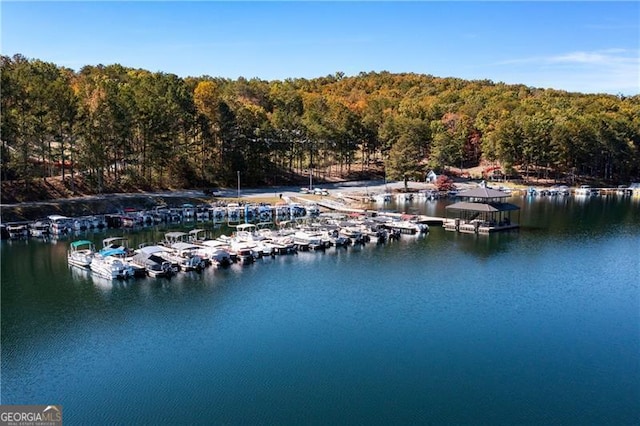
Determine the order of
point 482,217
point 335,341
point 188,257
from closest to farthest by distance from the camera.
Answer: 1. point 335,341
2. point 188,257
3. point 482,217

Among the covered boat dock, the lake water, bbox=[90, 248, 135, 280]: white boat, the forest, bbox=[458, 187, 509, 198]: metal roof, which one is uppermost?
the forest

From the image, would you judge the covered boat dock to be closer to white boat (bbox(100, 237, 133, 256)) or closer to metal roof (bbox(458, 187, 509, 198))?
metal roof (bbox(458, 187, 509, 198))

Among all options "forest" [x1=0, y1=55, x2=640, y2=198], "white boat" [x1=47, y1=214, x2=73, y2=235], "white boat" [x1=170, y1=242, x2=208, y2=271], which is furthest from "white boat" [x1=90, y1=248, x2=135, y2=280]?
"forest" [x1=0, y1=55, x2=640, y2=198]

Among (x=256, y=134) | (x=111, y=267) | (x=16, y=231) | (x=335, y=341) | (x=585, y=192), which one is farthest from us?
(x=585, y=192)

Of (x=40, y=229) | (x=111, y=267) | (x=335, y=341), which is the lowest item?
(x=335, y=341)

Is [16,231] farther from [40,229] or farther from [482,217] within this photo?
[482,217]

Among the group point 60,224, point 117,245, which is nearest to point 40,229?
point 60,224

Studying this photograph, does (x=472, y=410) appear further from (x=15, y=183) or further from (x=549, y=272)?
(x=15, y=183)
